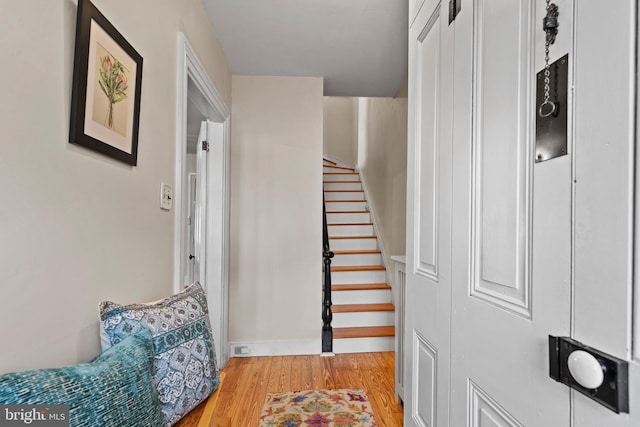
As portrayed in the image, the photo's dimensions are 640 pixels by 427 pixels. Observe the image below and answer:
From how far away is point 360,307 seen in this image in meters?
3.41

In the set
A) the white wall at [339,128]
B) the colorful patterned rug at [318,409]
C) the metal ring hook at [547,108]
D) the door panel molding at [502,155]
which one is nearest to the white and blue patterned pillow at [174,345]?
the door panel molding at [502,155]

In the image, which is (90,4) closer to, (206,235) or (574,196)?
(574,196)

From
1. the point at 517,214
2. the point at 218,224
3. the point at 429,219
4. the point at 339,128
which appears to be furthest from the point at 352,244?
the point at 517,214

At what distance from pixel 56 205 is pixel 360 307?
291cm

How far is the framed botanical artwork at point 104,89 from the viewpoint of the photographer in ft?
3.05

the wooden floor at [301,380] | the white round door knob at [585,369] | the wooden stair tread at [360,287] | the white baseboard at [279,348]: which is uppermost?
the white round door knob at [585,369]

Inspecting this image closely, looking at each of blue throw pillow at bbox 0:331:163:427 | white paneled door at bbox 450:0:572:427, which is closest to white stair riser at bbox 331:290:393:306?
white paneled door at bbox 450:0:572:427

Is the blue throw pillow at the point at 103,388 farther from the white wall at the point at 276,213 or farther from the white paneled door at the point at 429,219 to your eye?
the white wall at the point at 276,213

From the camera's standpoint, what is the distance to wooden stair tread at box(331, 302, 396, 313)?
10.8ft

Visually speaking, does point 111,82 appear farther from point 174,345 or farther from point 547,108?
point 547,108

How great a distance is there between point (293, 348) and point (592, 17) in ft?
9.93

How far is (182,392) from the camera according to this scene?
3.58ft

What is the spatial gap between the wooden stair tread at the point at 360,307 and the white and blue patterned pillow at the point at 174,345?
84.7 inches

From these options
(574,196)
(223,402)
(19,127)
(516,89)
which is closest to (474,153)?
(516,89)
